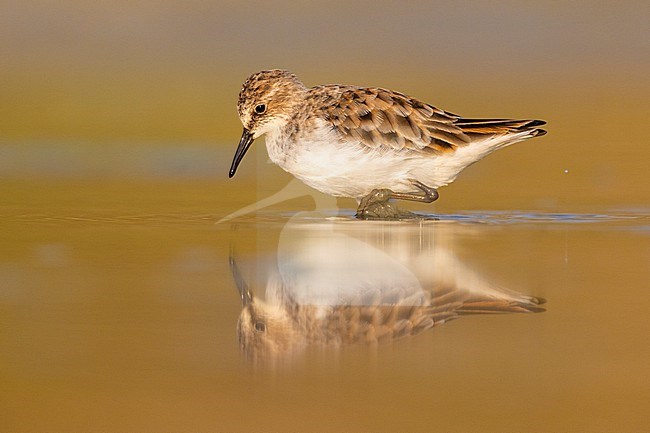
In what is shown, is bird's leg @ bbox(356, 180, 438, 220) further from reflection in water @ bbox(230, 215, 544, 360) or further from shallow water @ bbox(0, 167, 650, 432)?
reflection in water @ bbox(230, 215, 544, 360)

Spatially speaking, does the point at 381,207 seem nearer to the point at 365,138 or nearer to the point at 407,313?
the point at 365,138

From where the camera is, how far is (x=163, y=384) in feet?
18.7

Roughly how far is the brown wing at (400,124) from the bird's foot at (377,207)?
41 centimetres

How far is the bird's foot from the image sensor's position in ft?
33.6

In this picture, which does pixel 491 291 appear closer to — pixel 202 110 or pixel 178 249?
pixel 178 249

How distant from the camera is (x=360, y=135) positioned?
10.0m

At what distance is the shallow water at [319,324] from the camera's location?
5402 millimetres

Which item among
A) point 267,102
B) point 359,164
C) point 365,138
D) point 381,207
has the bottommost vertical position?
point 381,207

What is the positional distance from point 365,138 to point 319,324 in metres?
3.67

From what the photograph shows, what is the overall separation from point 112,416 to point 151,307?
178 centimetres

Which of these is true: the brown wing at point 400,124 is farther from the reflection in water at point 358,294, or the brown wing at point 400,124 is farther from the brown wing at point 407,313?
the brown wing at point 407,313

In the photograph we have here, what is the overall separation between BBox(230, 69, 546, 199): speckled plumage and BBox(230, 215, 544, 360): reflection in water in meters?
0.86

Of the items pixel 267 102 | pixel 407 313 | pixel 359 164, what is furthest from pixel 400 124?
pixel 407 313

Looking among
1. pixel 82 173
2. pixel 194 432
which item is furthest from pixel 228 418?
pixel 82 173
